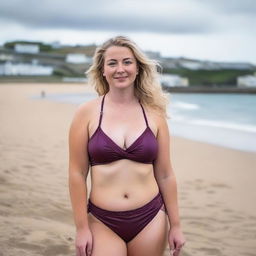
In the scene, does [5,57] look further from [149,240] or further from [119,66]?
[149,240]

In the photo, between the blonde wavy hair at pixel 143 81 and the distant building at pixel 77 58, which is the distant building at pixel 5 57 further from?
the blonde wavy hair at pixel 143 81

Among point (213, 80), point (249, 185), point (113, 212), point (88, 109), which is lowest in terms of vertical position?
point (213, 80)

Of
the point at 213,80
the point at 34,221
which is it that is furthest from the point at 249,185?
the point at 213,80

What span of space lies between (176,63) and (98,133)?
126m

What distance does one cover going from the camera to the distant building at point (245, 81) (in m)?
107

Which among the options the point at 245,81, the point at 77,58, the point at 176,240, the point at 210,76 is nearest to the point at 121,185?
the point at 176,240

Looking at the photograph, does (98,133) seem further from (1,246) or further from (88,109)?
(1,246)

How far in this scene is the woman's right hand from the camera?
102 inches

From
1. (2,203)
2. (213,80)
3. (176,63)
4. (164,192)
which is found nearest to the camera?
(164,192)

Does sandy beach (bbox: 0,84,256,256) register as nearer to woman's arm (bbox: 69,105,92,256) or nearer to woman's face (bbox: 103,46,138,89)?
woman's arm (bbox: 69,105,92,256)

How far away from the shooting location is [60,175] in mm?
7637

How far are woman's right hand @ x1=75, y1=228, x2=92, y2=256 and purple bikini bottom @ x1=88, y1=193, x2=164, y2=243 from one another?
116 millimetres

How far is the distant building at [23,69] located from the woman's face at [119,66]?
97.1 metres

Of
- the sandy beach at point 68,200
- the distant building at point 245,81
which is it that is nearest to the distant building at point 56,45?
the distant building at point 245,81
